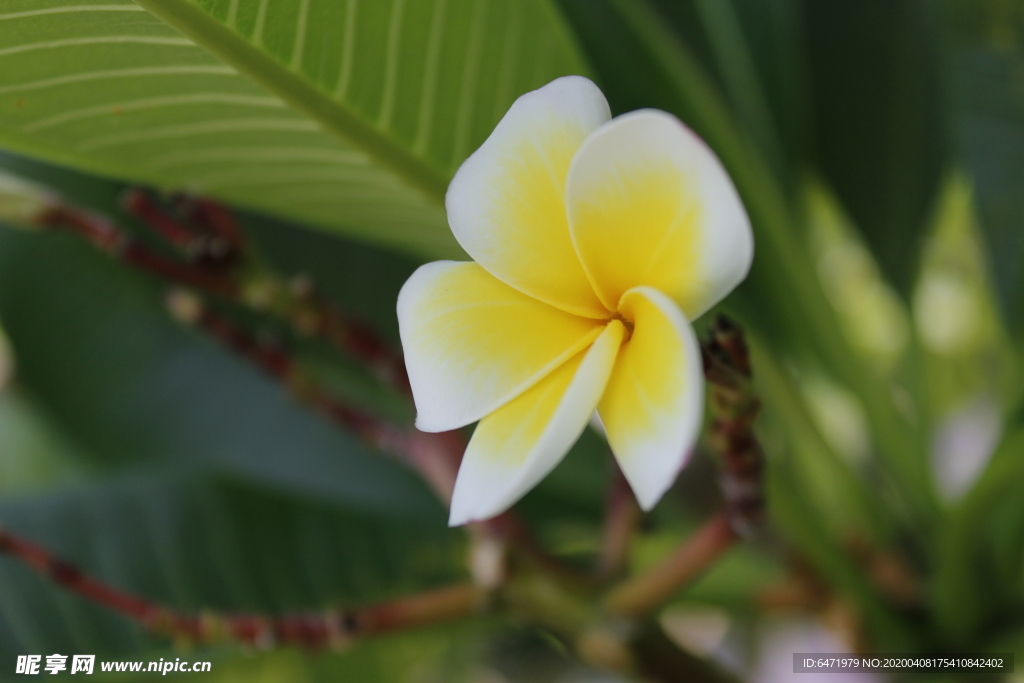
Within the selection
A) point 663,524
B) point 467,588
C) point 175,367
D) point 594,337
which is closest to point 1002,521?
point 663,524

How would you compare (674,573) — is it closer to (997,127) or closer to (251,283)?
(251,283)

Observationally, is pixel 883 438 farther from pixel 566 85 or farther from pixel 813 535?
pixel 566 85

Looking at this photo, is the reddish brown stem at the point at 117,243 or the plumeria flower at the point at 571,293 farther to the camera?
the reddish brown stem at the point at 117,243

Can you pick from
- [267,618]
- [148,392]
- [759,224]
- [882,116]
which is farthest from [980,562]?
[148,392]

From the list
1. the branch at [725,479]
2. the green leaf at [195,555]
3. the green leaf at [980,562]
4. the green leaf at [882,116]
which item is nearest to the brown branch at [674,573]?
the branch at [725,479]

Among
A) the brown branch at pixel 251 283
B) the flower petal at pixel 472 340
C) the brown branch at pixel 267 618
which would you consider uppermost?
the flower petal at pixel 472 340

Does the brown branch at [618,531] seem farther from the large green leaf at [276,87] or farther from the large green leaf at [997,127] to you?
the large green leaf at [997,127]

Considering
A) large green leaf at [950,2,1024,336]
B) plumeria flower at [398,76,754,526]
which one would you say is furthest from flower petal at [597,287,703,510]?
large green leaf at [950,2,1024,336]
